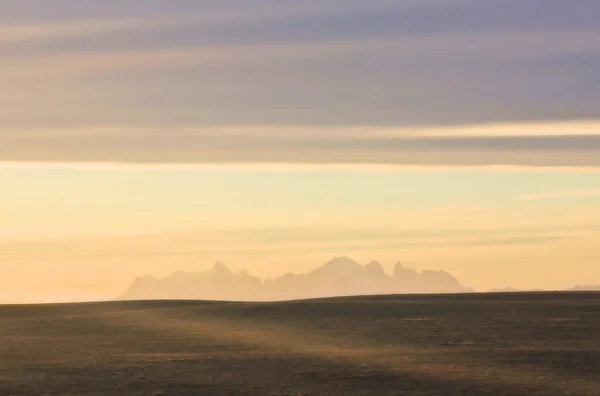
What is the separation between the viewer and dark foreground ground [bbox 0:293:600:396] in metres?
37.5

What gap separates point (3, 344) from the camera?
51.8 m

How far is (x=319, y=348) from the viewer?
4759cm

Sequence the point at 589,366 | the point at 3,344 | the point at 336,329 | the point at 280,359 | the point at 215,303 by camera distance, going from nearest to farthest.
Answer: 1. the point at 589,366
2. the point at 280,359
3. the point at 3,344
4. the point at 336,329
5. the point at 215,303

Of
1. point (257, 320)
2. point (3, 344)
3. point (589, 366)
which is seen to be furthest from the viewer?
point (257, 320)

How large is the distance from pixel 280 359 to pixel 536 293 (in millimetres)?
34692

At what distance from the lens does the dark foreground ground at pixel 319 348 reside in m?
37.5

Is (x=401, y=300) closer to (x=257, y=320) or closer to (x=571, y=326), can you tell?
(x=257, y=320)

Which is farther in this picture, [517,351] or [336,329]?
[336,329]

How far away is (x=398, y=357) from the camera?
44094mm

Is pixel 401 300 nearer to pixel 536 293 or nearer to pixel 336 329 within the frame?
pixel 536 293

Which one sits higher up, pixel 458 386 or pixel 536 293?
pixel 536 293

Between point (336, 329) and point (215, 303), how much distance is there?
22.4 m

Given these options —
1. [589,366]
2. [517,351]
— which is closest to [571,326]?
[517,351]

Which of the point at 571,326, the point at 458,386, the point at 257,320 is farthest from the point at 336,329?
the point at 458,386
